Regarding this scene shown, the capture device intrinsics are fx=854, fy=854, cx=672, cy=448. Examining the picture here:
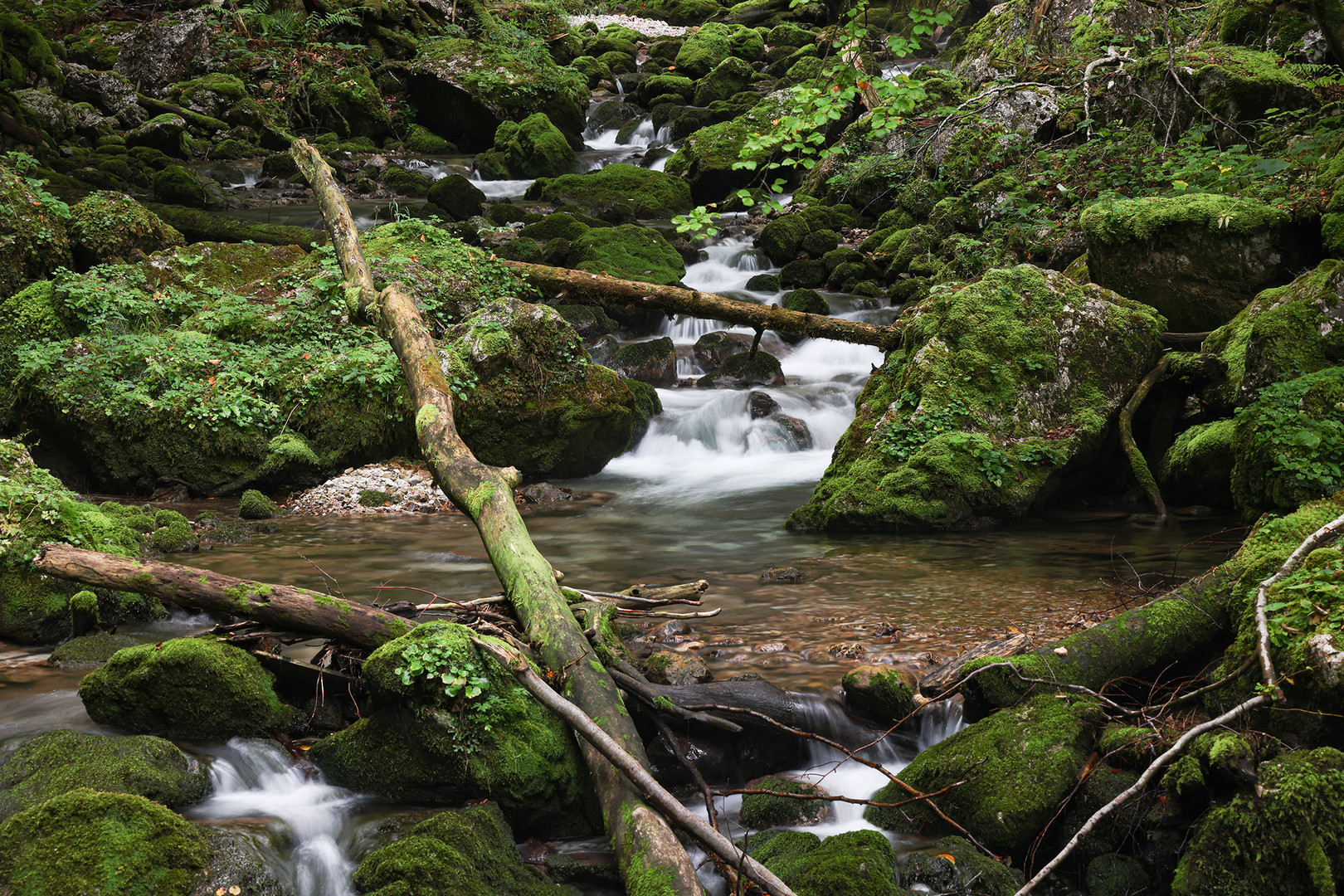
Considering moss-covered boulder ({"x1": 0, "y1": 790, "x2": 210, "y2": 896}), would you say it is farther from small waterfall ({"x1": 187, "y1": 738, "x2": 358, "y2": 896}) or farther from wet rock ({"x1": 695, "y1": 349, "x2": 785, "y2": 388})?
wet rock ({"x1": 695, "y1": 349, "x2": 785, "y2": 388})

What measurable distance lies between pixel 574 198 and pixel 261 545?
12748mm

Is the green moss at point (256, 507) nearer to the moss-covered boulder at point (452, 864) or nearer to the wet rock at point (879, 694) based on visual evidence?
the moss-covered boulder at point (452, 864)

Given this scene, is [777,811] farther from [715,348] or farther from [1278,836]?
[715,348]

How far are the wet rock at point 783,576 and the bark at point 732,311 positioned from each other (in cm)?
412

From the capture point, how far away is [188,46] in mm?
23531

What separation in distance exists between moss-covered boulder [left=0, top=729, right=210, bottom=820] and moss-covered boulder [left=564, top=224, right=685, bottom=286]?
427 inches

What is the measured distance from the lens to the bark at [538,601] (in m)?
3.30

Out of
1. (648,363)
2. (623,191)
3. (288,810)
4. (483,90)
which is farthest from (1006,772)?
(483,90)

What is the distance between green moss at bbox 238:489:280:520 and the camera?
362 inches

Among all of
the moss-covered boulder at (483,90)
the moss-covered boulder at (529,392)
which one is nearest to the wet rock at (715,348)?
the moss-covered boulder at (529,392)

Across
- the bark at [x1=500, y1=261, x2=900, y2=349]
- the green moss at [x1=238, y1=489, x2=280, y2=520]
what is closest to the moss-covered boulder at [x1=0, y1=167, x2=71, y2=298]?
the green moss at [x1=238, y1=489, x2=280, y2=520]

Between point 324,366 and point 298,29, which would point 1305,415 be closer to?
point 324,366

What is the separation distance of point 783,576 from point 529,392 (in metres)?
4.75

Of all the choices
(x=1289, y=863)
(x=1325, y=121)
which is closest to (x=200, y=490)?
(x=1289, y=863)
